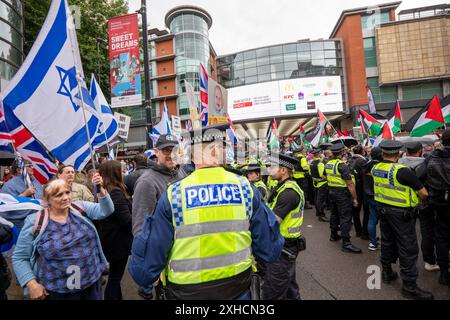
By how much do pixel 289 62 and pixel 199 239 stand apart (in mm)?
40280

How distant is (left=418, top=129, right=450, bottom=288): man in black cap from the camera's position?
3729 millimetres

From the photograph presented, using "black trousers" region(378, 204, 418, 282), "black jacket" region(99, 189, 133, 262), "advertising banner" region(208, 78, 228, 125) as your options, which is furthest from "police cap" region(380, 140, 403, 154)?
"black jacket" region(99, 189, 133, 262)

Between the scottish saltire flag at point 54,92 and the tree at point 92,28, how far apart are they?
34.4 feet

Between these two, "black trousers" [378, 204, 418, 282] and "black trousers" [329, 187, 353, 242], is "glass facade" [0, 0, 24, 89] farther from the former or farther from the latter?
"black trousers" [378, 204, 418, 282]

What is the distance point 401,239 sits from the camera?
362cm

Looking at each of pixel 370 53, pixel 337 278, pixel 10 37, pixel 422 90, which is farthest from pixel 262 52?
pixel 337 278

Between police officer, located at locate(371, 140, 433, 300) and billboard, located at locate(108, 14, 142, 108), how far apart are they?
634cm

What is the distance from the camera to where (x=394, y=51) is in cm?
3138

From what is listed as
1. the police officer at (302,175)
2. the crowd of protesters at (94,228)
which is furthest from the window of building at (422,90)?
the crowd of protesters at (94,228)

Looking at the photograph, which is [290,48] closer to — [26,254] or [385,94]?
[385,94]

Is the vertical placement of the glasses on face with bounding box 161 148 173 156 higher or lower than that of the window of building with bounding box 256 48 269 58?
lower

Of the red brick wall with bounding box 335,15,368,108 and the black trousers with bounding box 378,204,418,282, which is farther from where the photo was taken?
the red brick wall with bounding box 335,15,368,108

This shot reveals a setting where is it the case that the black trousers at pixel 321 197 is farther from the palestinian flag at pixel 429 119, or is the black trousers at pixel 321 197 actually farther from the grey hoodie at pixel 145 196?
the grey hoodie at pixel 145 196

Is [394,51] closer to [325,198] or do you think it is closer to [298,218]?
[325,198]
